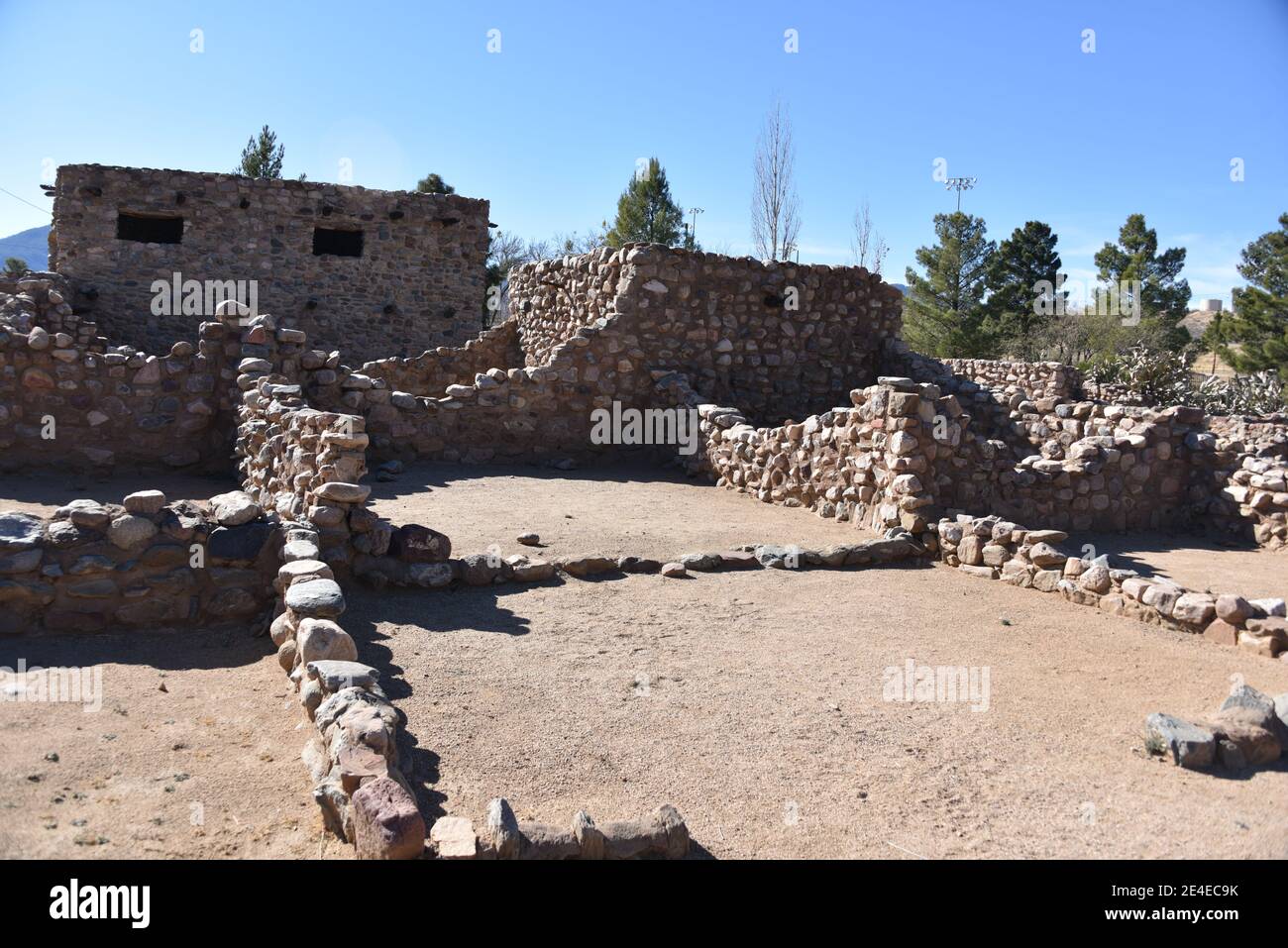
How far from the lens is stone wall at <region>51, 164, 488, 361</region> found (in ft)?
54.3

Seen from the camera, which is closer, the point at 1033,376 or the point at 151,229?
the point at 151,229

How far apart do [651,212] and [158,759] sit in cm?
3140

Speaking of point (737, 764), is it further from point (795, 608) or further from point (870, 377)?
point (870, 377)

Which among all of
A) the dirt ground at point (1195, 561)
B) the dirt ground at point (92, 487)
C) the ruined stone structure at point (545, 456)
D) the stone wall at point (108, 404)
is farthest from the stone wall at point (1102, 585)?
the stone wall at point (108, 404)

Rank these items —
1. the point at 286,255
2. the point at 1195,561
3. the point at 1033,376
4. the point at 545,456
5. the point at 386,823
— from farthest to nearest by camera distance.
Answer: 1. the point at 1033,376
2. the point at 286,255
3. the point at 545,456
4. the point at 1195,561
5. the point at 386,823

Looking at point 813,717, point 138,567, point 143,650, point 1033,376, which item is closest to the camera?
point 813,717

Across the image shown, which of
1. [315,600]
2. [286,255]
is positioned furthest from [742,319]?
[286,255]

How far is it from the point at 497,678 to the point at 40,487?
233 inches

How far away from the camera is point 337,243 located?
17.8 m

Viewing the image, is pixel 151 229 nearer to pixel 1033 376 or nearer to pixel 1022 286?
pixel 1033 376

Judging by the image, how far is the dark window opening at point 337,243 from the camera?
17656mm

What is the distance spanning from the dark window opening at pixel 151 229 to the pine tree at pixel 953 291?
27616 millimetres
